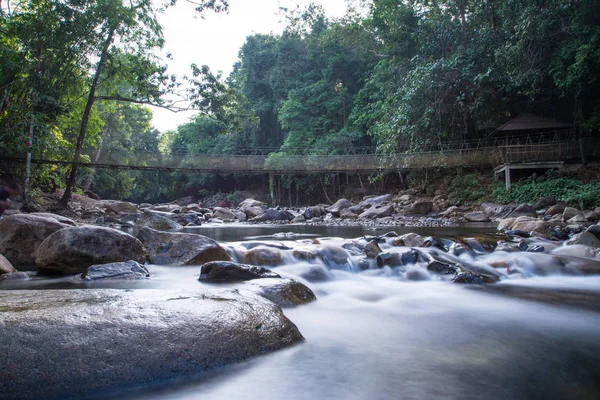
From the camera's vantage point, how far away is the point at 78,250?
3.67 metres

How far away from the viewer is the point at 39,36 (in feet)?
33.0

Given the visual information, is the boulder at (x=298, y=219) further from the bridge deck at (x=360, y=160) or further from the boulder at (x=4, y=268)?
the boulder at (x=4, y=268)

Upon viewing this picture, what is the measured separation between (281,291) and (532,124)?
15.0 metres

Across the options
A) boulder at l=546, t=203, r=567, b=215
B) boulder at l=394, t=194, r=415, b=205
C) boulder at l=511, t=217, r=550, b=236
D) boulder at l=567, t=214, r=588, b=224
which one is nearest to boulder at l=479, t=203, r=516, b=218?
boulder at l=546, t=203, r=567, b=215

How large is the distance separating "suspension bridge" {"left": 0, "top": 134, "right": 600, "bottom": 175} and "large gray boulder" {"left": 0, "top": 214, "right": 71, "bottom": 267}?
29.4 feet

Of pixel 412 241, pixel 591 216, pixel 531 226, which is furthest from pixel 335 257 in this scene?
pixel 591 216

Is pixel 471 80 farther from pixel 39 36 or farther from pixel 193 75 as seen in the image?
pixel 39 36

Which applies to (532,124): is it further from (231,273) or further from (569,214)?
(231,273)

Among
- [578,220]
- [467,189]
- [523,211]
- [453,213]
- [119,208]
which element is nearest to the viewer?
[578,220]

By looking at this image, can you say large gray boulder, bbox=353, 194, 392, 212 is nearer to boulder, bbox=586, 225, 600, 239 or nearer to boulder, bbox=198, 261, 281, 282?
boulder, bbox=586, 225, 600, 239

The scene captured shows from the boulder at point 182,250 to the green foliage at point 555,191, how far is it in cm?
1079

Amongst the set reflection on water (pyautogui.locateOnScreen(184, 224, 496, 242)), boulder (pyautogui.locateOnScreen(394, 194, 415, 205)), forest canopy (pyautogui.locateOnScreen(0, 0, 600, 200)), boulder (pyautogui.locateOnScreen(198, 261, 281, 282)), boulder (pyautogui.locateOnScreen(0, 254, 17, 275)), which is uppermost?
forest canopy (pyautogui.locateOnScreen(0, 0, 600, 200))

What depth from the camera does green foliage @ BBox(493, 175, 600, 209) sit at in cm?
1055

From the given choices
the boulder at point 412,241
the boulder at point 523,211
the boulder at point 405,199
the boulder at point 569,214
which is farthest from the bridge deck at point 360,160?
the boulder at point 412,241
